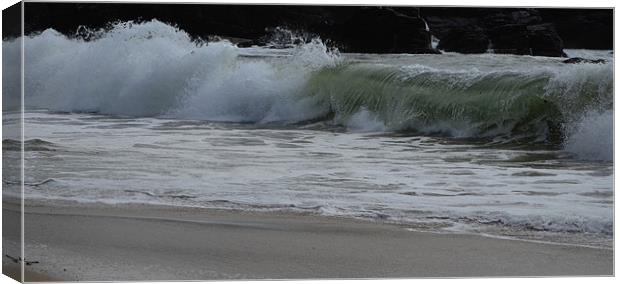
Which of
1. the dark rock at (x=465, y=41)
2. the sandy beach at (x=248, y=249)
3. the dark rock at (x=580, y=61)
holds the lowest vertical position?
the sandy beach at (x=248, y=249)

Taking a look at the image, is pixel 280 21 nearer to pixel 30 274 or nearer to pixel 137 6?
pixel 137 6

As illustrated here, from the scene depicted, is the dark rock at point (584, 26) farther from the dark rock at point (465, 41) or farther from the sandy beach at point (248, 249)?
the sandy beach at point (248, 249)

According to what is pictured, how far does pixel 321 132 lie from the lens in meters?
6.10

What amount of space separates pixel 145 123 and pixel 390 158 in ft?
3.58

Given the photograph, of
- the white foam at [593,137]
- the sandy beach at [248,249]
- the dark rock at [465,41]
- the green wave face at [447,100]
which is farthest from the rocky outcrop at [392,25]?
the sandy beach at [248,249]

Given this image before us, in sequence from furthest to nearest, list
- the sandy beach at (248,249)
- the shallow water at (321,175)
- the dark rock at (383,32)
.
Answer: the dark rock at (383,32)
the shallow water at (321,175)
the sandy beach at (248,249)

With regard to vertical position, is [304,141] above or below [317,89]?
below

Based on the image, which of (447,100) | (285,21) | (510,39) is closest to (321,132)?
(285,21)

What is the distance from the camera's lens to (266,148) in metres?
5.95

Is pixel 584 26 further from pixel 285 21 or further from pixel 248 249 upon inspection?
pixel 248 249

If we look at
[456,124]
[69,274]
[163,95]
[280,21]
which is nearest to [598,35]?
[456,124]

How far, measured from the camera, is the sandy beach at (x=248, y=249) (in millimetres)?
5629

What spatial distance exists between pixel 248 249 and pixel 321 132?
0.71m

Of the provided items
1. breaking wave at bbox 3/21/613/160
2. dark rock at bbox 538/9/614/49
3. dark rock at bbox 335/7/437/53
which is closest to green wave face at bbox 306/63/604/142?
breaking wave at bbox 3/21/613/160
